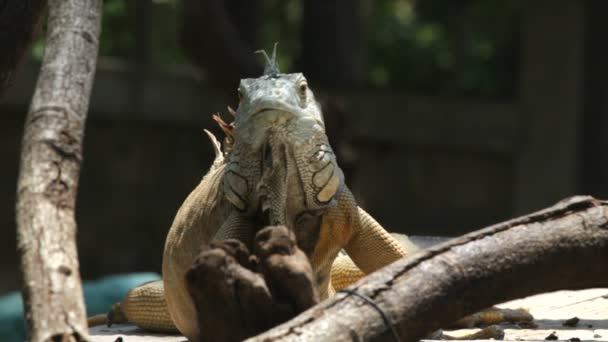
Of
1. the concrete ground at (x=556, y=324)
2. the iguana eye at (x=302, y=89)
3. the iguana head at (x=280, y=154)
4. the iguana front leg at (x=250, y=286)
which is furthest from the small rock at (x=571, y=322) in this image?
the iguana front leg at (x=250, y=286)

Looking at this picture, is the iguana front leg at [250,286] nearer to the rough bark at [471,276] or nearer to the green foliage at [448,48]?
the rough bark at [471,276]

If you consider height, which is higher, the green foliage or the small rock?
the green foliage

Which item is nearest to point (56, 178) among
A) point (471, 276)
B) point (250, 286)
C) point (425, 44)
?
point (250, 286)

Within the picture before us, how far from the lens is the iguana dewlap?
4711mm

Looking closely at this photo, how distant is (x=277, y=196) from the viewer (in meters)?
4.94

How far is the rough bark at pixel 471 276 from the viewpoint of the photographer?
13.3ft

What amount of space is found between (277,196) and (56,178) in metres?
1.03

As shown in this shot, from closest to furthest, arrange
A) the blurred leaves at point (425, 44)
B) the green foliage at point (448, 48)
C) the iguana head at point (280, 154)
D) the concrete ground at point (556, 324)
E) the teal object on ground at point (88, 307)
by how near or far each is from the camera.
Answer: the iguana head at point (280, 154) → the concrete ground at point (556, 324) → the teal object on ground at point (88, 307) → the blurred leaves at point (425, 44) → the green foliage at point (448, 48)

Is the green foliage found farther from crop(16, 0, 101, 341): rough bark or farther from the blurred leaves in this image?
crop(16, 0, 101, 341): rough bark

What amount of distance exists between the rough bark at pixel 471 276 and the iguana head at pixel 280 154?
0.71 meters

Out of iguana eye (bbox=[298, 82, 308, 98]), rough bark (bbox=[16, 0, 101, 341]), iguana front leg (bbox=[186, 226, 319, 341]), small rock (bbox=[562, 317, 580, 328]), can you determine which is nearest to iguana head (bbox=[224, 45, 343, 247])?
iguana eye (bbox=[298, 82, 308, 98])

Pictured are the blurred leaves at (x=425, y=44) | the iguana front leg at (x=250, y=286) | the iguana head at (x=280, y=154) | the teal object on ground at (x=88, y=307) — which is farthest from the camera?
the blurred leaves at (x=425, y=44)

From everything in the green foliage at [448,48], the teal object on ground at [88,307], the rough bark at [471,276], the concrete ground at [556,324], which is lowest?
the teal object on ground at [88,307]

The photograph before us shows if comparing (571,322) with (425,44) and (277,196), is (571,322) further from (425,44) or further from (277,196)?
(425,44)
